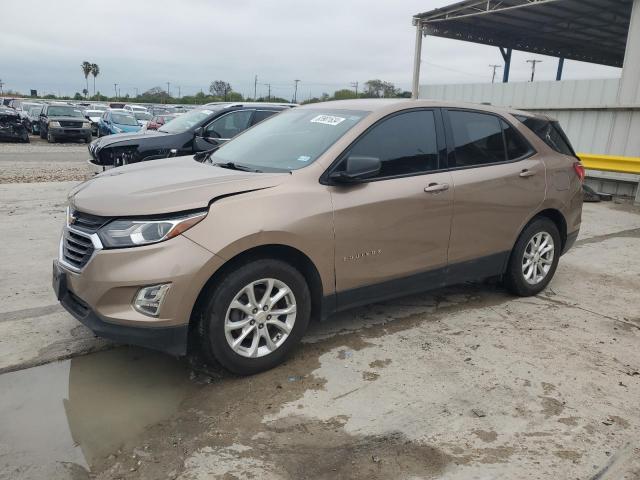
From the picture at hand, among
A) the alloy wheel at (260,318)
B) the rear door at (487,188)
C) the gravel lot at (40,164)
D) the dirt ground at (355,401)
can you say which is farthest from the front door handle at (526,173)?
the gravel lot at (40,164)

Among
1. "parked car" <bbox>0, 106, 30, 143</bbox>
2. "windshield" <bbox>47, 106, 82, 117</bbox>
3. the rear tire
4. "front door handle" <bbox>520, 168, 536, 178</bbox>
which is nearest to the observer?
"front door handle" <bbox>520, 168, 536, 178</bbox>

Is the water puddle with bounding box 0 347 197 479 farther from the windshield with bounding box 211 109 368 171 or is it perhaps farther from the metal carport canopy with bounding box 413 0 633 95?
the metal carport canopy with bounding box 413 0 633 95

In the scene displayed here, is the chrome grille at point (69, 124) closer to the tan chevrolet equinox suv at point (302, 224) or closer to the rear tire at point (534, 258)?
the tan chevrolet equinox suv at point (302, 224)

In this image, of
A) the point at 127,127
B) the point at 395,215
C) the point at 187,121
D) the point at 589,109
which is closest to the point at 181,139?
the point at 187,121

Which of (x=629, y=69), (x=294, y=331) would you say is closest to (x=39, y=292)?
(x=294, y=331)

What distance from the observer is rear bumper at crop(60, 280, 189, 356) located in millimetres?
3092

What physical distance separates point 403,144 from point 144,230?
2.08 m

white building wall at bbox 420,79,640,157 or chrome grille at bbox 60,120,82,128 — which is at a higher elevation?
white building wall at bbox 420,79,640,157

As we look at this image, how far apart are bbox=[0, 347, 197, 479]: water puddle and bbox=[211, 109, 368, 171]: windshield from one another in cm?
159

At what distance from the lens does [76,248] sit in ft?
11.0

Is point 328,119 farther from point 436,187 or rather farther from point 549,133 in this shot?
point 549,133

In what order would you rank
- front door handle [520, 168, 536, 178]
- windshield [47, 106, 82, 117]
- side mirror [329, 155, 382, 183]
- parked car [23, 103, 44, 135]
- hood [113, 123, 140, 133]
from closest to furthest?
side mirror [329, 155, 382, 183] < front door handle [520, 168, 536, 178] < hood [113, 123, 140, 133] < windshield [47, 106, 82, 117] < parked car [23, 103, 44, 135]

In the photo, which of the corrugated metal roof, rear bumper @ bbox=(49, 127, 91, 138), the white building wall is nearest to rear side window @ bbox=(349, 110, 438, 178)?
the white building wall

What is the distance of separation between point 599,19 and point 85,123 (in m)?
21.1
